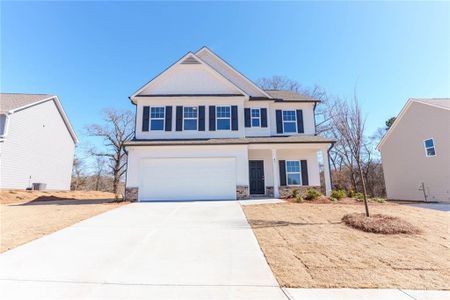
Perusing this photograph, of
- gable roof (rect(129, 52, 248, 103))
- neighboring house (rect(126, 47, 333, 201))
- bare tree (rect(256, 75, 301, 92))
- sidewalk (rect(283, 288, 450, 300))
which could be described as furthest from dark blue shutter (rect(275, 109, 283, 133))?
sidewalk (rect(283, 288, 450, 300))

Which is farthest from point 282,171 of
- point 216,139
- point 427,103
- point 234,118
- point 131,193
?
point 427,103

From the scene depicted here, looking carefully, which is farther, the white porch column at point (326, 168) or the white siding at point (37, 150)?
the white siding at point (37, 150)

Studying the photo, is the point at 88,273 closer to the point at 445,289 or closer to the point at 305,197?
the point at 445,289

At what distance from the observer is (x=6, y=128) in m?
16.0

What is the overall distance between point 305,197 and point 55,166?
21318 mm

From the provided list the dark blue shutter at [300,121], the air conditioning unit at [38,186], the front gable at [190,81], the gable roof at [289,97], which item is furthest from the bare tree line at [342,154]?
the air conditioning unit at [38,186]

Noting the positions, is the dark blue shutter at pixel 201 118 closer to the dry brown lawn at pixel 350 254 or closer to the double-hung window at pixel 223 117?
the double-hung window at pixel 223 117

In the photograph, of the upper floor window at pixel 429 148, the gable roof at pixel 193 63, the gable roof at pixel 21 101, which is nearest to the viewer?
the upper floor window at pixel 429 148

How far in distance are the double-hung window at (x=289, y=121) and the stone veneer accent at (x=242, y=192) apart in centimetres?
514

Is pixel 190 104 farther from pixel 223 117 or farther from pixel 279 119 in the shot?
→ pixel 279 119

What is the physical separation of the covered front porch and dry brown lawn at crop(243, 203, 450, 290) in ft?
21.4

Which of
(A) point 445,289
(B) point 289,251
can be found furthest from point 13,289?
(A) point 445,289

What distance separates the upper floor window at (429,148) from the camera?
46.5 ft

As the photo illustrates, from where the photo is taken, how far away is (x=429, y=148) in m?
14.5
